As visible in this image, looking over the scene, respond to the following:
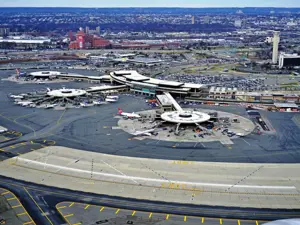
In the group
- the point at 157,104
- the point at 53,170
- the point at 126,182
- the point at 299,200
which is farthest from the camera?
the point at 157,104

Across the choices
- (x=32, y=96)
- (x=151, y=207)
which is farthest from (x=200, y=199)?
(x=32, y=96)

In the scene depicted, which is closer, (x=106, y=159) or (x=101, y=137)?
(x=106, y=159)

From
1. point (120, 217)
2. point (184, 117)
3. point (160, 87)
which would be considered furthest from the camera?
point (160, 87)

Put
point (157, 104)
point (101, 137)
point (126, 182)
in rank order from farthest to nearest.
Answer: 1. point (157, 104)
2. point (101, 137)
3. point (126, 182)

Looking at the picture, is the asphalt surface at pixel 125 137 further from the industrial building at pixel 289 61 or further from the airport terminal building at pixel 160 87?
the industrial building at pixel 289 61

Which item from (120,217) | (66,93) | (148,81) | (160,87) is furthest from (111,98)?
(120,217)

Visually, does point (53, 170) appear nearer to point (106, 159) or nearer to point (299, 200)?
point (106, 159)

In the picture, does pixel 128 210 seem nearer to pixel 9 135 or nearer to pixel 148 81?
pixel 9 135
